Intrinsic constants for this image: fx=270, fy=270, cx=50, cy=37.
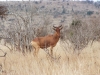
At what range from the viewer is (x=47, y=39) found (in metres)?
10.9

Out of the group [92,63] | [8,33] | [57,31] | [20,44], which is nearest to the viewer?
[92,63]

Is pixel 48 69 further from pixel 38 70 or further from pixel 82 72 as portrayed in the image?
pixel 82 72

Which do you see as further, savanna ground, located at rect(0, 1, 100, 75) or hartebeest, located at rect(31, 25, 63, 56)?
hartebeest, located at rect(31, 25, 63, 56)

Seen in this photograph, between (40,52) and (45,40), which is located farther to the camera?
(40,52)

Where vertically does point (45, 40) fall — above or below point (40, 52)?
above

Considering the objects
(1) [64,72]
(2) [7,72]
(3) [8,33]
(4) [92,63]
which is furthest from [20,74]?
(3) [8,33]

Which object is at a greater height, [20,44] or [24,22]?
[24,22]

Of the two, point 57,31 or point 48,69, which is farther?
point 57,31

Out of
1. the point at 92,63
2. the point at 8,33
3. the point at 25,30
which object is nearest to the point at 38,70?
the point at 92,63

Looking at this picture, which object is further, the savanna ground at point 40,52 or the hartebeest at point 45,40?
the hartebeest at point 45,40

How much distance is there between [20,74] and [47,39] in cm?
493

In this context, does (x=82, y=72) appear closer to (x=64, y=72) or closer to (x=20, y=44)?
(x=64, y=72)

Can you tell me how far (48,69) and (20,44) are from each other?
5981 mm

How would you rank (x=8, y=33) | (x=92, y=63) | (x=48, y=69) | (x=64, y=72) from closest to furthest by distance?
(x=64, y=72)
(x=48, y=69)
(x=92, y=63)
(x=8, y=33)
